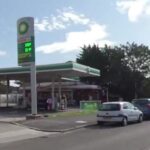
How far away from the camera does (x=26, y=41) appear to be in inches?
1335

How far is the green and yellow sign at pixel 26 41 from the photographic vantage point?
33.6 m

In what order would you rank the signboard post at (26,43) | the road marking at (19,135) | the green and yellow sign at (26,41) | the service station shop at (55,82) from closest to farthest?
the road marking at (19,135)
the signboard post at (26,43)
the green and yellow sign at (26,41)
the service station shop at (55,82)

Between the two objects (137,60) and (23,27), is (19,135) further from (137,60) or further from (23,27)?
(137,60)

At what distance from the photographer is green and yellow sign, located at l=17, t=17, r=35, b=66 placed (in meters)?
33.6

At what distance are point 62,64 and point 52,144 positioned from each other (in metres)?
25.6

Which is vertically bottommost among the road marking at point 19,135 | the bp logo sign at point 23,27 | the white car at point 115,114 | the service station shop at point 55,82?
the road marking at point 19,135

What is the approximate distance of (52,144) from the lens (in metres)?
18.1

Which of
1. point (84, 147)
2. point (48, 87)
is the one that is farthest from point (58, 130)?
point (48, 87)

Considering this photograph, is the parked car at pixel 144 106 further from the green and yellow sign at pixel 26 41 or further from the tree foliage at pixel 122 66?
the tree foliage at pixel 122 66

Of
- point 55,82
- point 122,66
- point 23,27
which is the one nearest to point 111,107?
point 23,27

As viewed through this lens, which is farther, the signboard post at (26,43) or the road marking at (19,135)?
the signboard post at (26,43)

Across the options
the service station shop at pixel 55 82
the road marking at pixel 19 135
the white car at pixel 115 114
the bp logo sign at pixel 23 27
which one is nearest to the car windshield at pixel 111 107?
the white car at pixel 115 114

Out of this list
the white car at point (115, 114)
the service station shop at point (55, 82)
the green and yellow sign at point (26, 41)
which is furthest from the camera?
the service station shop at point (55, 82)

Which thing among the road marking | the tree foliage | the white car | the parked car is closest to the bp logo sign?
the white car
